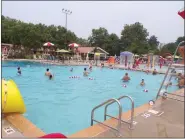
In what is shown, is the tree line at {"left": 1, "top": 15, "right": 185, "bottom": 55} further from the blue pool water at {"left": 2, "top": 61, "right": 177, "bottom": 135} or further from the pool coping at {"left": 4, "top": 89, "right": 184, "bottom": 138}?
the pool coping at {"left": 4, "top": 89, "right": 184, "bottom": 138}

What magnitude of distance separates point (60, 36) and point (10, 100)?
31.4 meters

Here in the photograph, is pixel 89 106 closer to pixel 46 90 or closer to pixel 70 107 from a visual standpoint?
pixel 70 107

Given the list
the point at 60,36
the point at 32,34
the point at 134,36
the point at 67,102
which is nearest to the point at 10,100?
the point at 67,102

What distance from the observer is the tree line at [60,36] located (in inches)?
1200

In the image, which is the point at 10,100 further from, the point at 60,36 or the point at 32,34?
the point at 60,36

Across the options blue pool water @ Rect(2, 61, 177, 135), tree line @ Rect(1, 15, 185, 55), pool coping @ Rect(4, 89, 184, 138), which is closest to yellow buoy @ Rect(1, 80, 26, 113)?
pool coping @ Rect(4, 89, 184, 138)

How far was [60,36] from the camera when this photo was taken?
35062 millimetres

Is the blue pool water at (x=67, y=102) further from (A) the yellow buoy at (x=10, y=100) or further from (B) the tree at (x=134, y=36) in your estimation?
(B) the tree at (x=134, y=36)

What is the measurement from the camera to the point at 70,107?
8.47 metres

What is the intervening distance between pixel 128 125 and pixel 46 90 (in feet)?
26.2

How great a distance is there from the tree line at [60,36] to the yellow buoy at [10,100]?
26707 millimetres

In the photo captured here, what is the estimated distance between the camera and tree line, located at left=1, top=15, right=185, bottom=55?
30.5 meters

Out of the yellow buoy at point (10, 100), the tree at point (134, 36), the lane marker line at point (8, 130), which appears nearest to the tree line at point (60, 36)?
the tree at point (134, 36)

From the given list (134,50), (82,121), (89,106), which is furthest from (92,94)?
(134,50)
